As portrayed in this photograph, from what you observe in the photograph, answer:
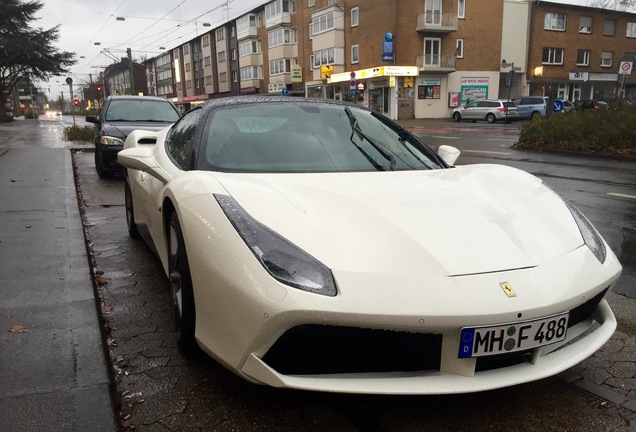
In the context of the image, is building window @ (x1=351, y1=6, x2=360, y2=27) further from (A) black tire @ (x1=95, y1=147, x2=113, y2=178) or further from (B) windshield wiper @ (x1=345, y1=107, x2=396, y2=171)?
(B) windshield wiper @ (x1=345, y1=107, x2=396, y2=171)

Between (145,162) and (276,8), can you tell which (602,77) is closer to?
(276,8)

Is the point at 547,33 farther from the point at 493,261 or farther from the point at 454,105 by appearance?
the point at 493,261

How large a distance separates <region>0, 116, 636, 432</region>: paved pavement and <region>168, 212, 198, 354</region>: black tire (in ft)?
1.26

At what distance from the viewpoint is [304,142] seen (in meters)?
3.03

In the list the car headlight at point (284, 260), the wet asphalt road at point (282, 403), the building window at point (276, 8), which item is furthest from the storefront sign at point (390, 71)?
the car headlight at point (284, 260)

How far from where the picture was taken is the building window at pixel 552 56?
4234 cm

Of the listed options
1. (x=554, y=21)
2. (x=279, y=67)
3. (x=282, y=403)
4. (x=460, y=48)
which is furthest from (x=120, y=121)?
(x=279, y=67)

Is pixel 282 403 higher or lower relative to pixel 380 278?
lower

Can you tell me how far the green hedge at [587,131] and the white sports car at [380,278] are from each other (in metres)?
11.5

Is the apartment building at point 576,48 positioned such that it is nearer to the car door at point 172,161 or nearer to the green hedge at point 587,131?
the green hedge at point 587,131

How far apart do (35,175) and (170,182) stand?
23.7ft

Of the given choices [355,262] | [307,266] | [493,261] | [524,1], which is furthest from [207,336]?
[524,1]

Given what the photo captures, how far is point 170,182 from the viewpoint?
2.81 metres

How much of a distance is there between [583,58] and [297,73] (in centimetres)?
2522
